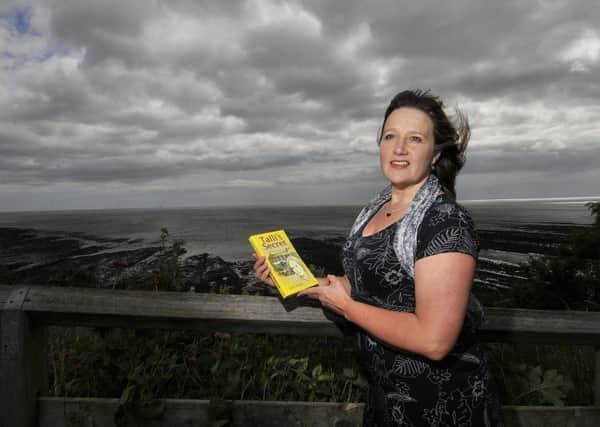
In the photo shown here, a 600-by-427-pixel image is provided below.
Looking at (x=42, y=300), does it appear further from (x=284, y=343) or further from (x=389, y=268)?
(x=284, y=343)

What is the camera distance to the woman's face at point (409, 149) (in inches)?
64.2

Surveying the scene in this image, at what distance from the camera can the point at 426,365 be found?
4.85 ft


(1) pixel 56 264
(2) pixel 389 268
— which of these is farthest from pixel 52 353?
(1) pixel 56 264

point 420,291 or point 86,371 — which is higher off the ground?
point 420,291

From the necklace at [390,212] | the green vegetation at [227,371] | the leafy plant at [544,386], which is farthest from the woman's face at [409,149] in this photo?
the leafy plant at [544,386]

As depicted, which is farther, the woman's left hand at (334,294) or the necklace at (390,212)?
the necklace at (390,212)

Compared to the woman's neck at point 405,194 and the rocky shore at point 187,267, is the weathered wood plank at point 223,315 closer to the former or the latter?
the woman's neck at point 405,194

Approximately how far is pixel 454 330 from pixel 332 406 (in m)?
1.25

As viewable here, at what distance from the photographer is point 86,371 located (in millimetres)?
2703

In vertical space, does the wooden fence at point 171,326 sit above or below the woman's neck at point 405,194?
below

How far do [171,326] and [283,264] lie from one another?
755 millimetres

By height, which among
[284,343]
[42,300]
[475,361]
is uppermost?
[42,300]

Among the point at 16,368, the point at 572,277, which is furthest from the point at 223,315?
the point at 572,277

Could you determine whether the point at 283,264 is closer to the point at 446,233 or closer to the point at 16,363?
the point at 446,233
